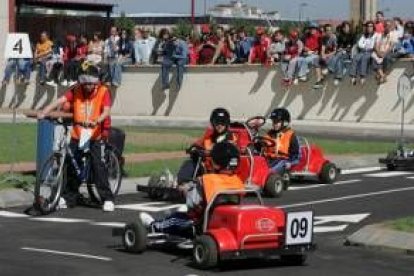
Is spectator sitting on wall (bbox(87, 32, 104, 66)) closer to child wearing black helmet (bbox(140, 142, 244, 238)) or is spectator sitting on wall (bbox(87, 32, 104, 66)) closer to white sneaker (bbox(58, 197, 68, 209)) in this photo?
white sneaker (bbox(58, 197, 68, 209))

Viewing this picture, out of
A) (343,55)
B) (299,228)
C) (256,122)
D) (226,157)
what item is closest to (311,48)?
(343,55)

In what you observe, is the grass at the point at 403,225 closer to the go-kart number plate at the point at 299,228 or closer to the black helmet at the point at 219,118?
the go-kart number plate at the point at 299,228

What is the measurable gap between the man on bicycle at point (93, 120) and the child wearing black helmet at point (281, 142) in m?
2.98

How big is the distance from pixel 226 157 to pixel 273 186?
5.07 metres

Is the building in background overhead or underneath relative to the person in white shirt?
overhead

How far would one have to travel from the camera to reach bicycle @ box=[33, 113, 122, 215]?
14148 mm

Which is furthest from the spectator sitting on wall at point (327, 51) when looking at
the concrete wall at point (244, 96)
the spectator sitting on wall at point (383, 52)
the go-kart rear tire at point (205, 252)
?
the go-kart rear tire at point (205, 252)

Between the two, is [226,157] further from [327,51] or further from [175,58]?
[175,58]

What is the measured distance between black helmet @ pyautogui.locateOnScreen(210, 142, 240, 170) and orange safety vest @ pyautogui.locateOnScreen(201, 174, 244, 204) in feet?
0.40

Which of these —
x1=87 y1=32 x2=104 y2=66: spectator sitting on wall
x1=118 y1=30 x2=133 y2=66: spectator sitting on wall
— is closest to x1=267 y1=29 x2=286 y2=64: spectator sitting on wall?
x1=87 y1=32 x2=104 y2=66: spectator sitting on wall

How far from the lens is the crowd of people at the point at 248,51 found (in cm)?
2938

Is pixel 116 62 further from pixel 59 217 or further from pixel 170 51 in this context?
pixel 59 217

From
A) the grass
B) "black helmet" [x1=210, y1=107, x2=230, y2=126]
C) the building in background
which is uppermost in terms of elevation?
the building in background

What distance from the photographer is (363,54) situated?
96.9 ft
